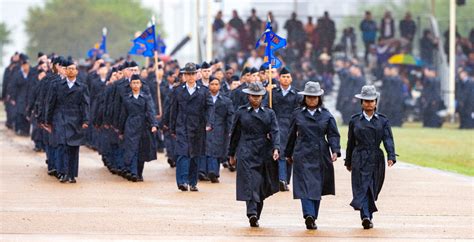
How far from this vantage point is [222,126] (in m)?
27.5

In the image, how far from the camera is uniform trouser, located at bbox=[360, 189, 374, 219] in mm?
19141

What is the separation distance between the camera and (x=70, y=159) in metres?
25.9

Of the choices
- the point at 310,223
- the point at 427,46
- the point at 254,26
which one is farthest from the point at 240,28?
the point at 310,223

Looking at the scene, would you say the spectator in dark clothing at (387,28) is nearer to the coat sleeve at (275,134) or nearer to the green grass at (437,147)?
the green grass at (437,147)

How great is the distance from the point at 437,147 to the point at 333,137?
767 inches

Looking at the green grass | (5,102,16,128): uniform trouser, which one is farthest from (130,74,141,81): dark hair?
(5,102,16,128): uniform trouser

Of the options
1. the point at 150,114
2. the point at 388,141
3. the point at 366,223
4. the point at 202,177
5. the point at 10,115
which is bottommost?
the point at 10,115

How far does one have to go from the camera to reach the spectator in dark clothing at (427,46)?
2173 inches

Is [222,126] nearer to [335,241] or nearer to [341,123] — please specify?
[335,241]

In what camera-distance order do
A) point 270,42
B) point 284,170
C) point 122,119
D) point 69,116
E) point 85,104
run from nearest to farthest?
point 270,42 → point 284,170 → point 69,116 → point 85,104 → point 122,119

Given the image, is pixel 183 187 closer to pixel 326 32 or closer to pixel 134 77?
pixel 134 77

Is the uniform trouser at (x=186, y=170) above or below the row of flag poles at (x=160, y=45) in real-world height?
below

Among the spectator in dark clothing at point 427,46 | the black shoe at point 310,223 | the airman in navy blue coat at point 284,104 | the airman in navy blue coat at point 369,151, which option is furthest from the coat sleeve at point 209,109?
the spectator in dark clothing at point 427,46

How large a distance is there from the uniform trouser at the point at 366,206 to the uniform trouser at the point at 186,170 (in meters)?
5.43
